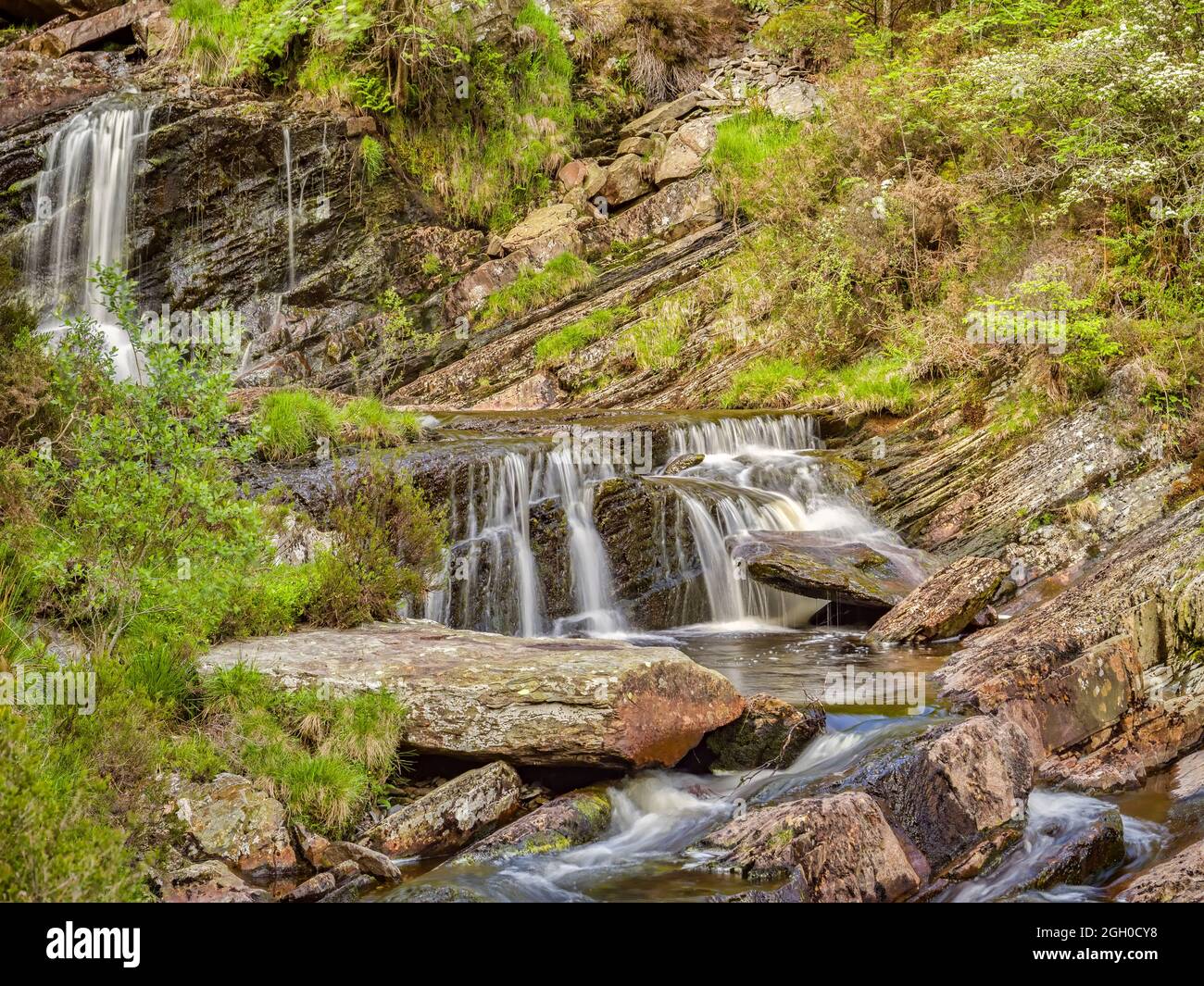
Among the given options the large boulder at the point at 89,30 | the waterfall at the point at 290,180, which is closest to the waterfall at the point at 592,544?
the waterfall at the point at 290,180

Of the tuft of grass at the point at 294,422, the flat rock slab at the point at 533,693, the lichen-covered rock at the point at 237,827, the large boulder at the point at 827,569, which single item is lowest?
the lichen-covered rock at the point at 237,827

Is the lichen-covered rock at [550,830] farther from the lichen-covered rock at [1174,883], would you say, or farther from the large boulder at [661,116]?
the large boulder at [661,116]

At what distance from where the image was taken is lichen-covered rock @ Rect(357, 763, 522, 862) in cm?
561

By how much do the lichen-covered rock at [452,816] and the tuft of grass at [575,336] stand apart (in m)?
13.3

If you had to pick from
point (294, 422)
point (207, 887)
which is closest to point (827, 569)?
point (294, 422)

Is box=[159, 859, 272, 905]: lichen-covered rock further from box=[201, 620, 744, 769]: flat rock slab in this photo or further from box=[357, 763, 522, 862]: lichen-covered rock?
box=[201, 620, 744, 769]: flat rock slab

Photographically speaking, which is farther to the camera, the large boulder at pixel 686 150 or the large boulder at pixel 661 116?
the large boulder at pixel 661 116

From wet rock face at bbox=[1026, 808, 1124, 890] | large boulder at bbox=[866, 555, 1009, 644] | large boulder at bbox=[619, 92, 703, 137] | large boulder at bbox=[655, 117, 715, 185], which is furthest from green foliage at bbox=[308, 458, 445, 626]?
large boulder at bbox=[619, 92, 703, 137]

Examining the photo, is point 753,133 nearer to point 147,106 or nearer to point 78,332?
point 147,106

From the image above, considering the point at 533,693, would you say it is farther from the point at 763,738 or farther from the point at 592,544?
the point at 592,544

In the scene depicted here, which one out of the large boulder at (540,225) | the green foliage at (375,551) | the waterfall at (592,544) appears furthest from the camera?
the large boulder at (540,225)

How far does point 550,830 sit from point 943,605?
5.66 m

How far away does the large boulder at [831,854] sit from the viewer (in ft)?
15.8

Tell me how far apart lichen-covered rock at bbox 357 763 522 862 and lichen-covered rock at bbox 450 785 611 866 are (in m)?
0.21
